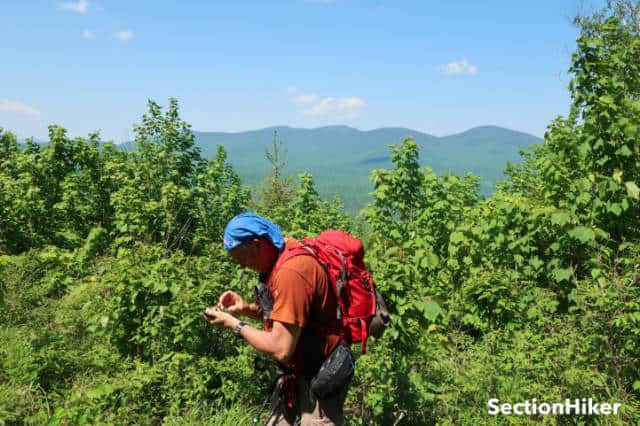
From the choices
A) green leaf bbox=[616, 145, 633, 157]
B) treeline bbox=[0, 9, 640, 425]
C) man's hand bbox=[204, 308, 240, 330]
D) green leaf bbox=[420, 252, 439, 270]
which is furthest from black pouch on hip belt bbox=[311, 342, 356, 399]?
green leaf bbox=[616, 145, 633, 157]

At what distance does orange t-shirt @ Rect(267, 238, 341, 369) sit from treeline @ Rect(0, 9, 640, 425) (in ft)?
6.11

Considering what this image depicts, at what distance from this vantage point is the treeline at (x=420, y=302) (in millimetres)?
4176

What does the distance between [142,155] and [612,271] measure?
7.49 m

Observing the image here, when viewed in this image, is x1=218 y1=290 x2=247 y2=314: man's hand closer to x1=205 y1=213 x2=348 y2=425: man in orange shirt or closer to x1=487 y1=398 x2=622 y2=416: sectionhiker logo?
x1=205 y1=213 x2=348 y2=425: man in orange shirt

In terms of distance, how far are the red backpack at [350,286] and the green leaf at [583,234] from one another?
11.1 feet

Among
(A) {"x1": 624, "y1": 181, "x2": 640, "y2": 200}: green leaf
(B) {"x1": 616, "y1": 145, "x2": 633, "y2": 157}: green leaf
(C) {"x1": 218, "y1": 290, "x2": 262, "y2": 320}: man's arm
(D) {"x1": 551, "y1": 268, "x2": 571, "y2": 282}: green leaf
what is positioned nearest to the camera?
(C) {"x1": 218, "y1": 290, "x2": 262, "y2": 320}: man's arm

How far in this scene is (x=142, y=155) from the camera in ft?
28.5

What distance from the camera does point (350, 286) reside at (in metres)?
2.66

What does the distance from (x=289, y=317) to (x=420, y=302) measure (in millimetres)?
2395

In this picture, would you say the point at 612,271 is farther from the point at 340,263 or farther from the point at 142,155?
the point at 142,155

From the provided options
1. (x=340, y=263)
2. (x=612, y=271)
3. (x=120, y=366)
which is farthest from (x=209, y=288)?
(x=612, y=271)

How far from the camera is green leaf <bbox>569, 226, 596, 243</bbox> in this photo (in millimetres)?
5082

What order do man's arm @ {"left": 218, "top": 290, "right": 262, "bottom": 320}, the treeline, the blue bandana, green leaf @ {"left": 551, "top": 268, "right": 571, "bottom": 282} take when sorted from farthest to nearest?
green leaf @ {"left": 551, "top": 268, "right": 571, "bottom": 282}
the treeline
man's arm @ {"left": 218, "top": 290, "right": 262, "bottom": 320}
the blue bandana

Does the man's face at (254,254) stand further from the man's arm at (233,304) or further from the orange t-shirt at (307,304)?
the man's arm at (233,304)
